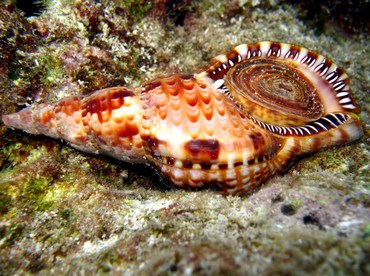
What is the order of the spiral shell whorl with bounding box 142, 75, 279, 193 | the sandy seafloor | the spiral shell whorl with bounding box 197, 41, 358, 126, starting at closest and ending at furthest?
the sandy seafloor < the spiral shell whorl with bounding box 142, 75, 279, 193 < the spiral shell whorl with bounding box 197, 41, 358, 126

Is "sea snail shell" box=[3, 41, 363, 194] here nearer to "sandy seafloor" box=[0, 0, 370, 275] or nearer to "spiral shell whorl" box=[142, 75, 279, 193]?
"spiral shell whorl" box=[142, 75, 279, 193]

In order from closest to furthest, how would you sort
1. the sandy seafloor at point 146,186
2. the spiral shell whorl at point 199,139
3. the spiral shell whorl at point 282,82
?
the sandy seafloor at point 146,186 < the spiral shell whorl at point 199,139 < the spiral shell whorl at point 282,82

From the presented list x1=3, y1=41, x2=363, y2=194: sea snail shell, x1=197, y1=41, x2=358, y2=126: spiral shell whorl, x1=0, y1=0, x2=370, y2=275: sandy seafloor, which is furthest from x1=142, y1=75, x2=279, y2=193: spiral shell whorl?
x1=197, y1=41, x2=358, y2=126: spiral shell whorl

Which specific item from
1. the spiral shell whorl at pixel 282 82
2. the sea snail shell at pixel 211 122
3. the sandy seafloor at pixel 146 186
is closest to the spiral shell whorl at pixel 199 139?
the sea snail shell at pixel 211 122

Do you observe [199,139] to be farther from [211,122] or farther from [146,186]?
[146,186]

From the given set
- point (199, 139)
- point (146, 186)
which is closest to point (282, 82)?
point (199, 139)

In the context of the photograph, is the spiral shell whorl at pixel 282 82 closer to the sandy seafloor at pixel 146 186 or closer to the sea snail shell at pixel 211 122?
the sea snail shell at pixel 211 122
